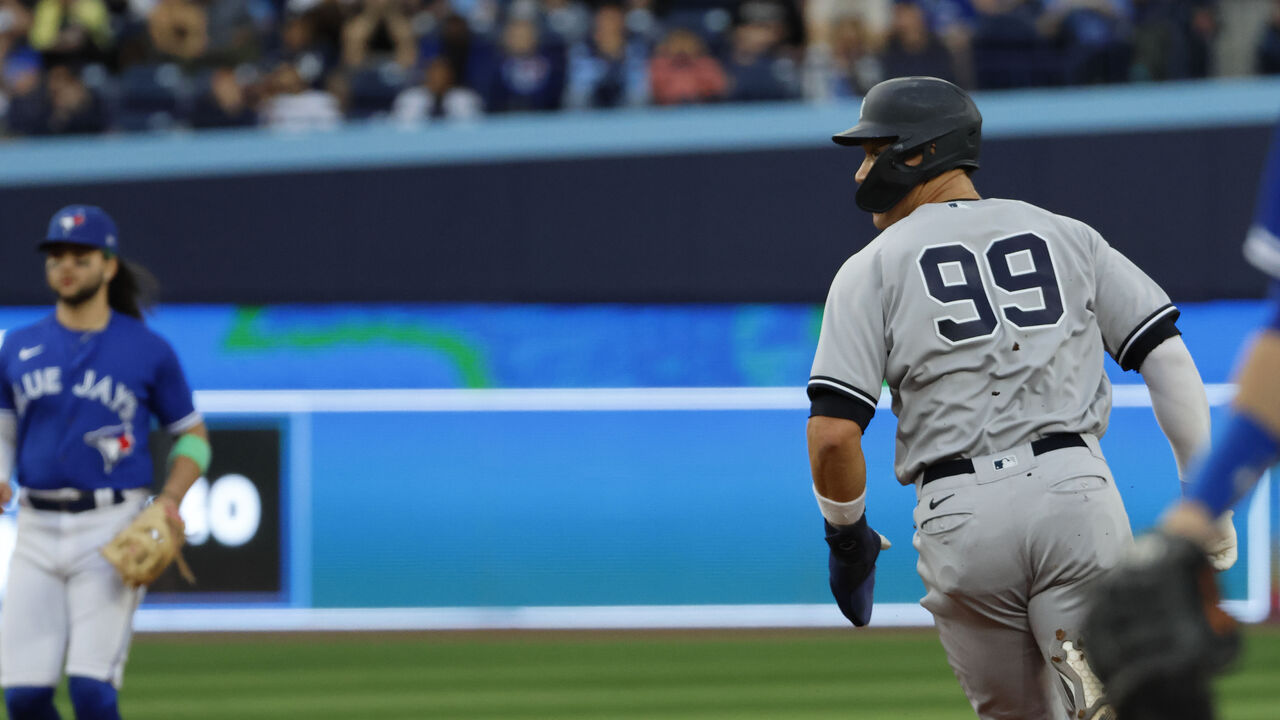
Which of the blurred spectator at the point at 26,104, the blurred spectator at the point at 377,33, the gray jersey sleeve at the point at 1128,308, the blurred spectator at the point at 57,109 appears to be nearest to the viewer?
the gray jersey sleeve at the point at 1128,308

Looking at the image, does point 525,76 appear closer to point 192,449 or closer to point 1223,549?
point 192,449

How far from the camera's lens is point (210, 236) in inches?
428

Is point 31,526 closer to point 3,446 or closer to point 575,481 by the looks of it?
point 3,446

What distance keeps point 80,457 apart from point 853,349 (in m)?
2.92

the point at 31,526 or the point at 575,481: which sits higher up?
the point at 31,526

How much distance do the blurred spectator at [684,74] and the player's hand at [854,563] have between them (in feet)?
25.3

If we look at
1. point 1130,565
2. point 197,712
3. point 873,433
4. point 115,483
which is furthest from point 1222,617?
point 873,433

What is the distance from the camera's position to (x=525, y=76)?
38.5 feet

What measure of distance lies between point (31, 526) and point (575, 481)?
556 cm

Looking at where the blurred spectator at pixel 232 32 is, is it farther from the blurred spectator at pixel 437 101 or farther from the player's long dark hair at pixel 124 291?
the player's long dark hair at pixel 124 291

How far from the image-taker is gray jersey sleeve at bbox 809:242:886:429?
364 centimetres

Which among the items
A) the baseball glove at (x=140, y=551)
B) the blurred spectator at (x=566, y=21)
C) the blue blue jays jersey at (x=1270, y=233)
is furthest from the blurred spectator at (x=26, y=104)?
the blue blue jays jersey at (x=1270, y=233)

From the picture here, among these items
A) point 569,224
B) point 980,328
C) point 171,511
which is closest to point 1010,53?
point 569,224

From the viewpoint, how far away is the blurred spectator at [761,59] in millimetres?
11453
